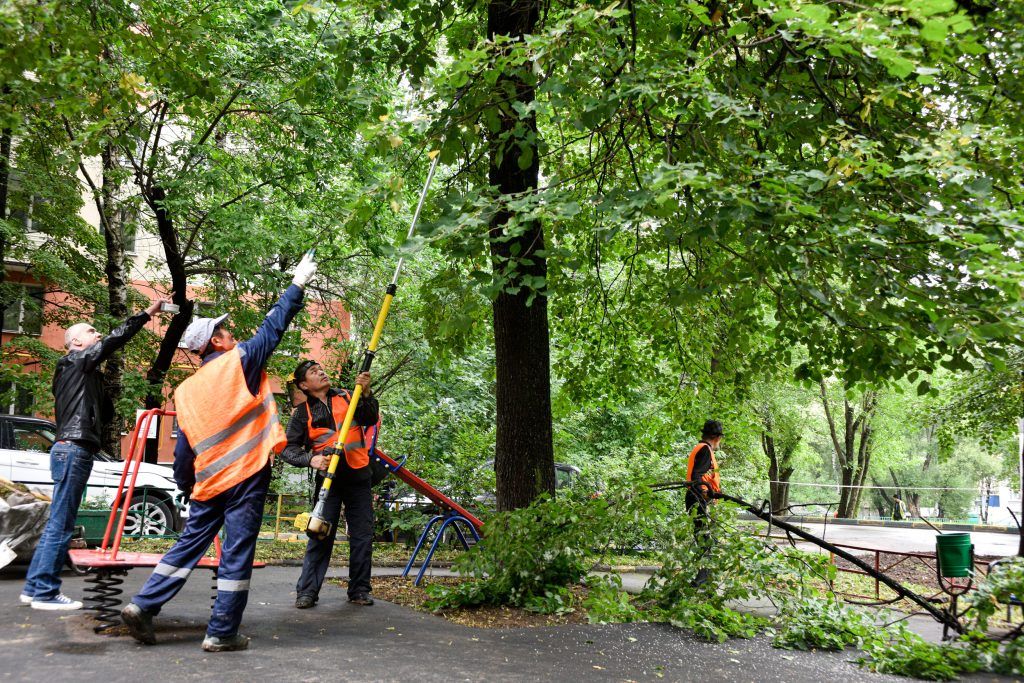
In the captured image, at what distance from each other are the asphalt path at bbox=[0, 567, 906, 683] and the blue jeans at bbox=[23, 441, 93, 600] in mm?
215

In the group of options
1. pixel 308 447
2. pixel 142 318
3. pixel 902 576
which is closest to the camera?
pixel 142 318

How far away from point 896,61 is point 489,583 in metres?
4.98

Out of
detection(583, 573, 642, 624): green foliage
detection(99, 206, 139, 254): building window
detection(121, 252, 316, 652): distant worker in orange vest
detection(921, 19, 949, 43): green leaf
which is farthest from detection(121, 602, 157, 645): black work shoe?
detection(99, 206, 139, 254): building window

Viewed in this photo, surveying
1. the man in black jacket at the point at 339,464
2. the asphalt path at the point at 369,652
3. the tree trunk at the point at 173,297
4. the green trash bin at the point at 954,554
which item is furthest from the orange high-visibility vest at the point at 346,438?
the tree trunk at the point at 173,297

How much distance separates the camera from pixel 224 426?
5.25m

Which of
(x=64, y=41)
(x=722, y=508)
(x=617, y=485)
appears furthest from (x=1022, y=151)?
(x=64, y=41)

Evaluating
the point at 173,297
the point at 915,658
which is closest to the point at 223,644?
the point at 915,658

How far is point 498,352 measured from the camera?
818 cm

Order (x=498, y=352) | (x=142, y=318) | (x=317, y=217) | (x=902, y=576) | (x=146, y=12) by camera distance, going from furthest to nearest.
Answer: (x=317, y=217)
(x=902, y=576)
(x=146, y=12)
(x=498, y=352)
(x=142, y=318)

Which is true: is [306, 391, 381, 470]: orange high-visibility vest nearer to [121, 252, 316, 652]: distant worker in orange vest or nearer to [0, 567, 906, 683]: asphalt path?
[0, 567, 906, 683]: asphalt path

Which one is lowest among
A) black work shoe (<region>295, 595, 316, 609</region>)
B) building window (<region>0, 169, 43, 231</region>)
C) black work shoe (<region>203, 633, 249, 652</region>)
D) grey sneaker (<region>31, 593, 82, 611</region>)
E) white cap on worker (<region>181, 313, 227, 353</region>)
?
grey sneaker (<region>31, 593, 82, 611</region>)

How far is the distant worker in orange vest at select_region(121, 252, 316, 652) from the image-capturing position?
5.08 meters

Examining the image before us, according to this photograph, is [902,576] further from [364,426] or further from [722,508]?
[364,426]

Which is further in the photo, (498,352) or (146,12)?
(146,12)
